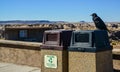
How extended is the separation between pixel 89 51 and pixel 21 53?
12.9ft

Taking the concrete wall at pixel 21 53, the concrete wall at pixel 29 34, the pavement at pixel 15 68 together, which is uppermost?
the concrete wall at pixel 29 34

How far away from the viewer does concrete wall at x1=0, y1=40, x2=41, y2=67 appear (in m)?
8.73

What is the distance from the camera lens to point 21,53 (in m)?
9.27

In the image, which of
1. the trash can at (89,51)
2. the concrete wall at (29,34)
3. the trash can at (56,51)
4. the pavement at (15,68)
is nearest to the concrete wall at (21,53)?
the pavement at (15,68)

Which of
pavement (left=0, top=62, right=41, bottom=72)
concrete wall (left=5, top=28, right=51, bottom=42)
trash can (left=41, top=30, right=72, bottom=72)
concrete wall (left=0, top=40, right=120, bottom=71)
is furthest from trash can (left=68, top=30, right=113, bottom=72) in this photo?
concrete wall (left=5, top=28, right=51, bottom=42)

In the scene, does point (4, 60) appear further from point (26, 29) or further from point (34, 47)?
point (26, 29)

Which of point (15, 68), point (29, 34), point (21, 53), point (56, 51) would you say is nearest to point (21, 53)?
point (21, 53)

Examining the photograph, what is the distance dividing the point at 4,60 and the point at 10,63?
16.4 inches

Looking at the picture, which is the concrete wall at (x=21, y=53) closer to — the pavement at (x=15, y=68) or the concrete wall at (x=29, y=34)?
the pavement at (x=15, y=68)

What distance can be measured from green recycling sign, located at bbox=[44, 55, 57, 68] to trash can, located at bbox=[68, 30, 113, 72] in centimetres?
38

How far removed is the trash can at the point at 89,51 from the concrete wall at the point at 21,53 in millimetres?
2624

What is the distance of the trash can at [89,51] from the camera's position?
5763 millimetres

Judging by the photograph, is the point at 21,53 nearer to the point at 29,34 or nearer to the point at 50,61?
the point at 50,61

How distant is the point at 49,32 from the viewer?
644 centimetres
